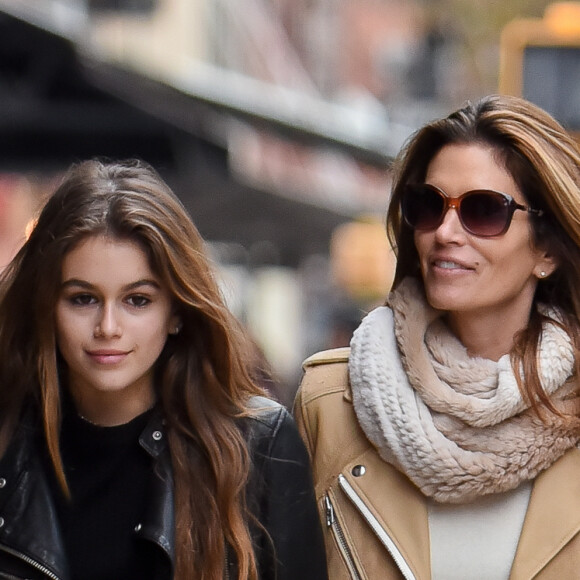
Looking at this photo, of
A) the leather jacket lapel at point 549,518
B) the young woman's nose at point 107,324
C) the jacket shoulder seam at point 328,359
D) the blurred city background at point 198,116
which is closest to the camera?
the young woman's nose at point 107,324

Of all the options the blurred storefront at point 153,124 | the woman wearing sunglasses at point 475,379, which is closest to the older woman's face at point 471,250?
the woman wearing sunglasses at point 475,379

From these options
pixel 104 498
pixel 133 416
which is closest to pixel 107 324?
pixel 133 416

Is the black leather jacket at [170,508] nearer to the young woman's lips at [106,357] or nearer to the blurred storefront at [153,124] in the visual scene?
the young woman's lips at [106,357]

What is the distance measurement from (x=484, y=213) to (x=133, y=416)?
3.26 feet

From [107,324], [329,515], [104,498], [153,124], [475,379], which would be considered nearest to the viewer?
[107,324]

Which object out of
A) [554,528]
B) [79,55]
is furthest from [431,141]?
[79,55]

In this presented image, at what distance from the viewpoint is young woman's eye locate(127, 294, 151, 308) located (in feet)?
11.4

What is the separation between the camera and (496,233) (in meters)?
3.76

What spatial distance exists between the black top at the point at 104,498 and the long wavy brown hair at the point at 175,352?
0.19ft

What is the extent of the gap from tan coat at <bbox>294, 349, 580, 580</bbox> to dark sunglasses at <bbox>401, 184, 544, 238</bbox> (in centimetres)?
52

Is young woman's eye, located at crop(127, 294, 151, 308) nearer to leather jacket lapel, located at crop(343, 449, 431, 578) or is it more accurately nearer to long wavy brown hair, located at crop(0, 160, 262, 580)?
long wavy brown hair, located at crop(0, 160, 262, 580)

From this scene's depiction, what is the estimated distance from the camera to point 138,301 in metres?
3.50

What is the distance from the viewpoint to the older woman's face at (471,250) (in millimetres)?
3766

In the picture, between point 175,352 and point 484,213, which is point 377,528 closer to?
point 175,352
